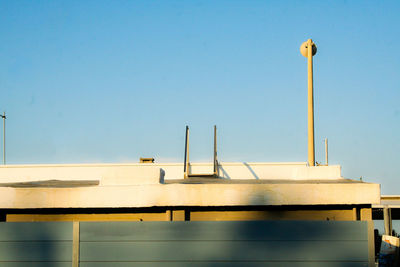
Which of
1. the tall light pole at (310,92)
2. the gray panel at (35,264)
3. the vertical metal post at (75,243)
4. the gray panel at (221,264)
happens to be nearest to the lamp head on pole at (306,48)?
the tall light pole at (310,92)

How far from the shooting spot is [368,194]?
7.89 m

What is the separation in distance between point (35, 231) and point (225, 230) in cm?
309

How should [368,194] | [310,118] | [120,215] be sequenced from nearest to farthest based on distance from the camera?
[368,194] < [120,215] < [310,118]

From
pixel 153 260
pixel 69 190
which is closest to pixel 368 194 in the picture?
pixel 153 260

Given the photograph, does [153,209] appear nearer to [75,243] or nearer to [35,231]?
[75,243]

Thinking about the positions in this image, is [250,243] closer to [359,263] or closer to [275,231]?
[275,231]

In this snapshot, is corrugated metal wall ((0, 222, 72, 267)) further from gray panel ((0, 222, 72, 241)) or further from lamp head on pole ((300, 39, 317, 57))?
lamp head on pole ((300, 39, 317, 57))

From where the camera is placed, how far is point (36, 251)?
7695 millimetres

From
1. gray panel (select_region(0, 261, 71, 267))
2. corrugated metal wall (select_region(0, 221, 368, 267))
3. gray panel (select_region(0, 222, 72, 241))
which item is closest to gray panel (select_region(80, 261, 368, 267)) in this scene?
corrugated metal wall (select_region(0, 221, 368, 267))

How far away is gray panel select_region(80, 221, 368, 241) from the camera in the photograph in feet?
24.0

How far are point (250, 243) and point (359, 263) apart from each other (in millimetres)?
1708

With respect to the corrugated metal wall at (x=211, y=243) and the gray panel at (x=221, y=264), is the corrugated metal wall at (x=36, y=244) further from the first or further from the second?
the gray panel at (x=221, y=264)

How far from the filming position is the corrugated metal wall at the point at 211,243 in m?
7.32

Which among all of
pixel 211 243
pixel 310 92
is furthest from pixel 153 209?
pixel 310 92
